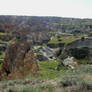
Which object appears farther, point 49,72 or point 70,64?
point 70,64

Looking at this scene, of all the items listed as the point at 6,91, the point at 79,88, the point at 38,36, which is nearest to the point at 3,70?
the point at 6,91

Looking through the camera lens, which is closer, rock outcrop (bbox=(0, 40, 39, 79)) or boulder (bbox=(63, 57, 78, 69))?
rock outcrop (bbox=(0, 40, 39, 79))

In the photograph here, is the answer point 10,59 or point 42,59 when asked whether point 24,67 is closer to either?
point 10,59

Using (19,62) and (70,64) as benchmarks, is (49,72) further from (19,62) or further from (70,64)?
Answer: (19,62)

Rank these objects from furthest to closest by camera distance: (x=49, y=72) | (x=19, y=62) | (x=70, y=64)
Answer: (x=70, y=64) → (x=49, y=72) → (x=19, y=62)

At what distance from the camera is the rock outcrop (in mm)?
11075

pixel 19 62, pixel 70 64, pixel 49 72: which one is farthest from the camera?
pixel 70 64

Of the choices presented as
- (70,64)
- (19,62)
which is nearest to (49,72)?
(70,64)

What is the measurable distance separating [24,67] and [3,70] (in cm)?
157

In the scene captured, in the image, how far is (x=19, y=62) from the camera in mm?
11570

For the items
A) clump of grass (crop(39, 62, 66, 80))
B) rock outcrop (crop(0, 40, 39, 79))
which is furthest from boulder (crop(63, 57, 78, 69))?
rock outcrop (crop(0, 40, 39, 79))

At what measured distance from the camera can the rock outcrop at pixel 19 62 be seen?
36.3 ft

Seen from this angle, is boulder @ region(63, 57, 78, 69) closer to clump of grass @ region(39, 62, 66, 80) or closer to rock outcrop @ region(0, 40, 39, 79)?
clump of grass @ region(39, 62, 66, 80)

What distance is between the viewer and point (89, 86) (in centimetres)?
678
